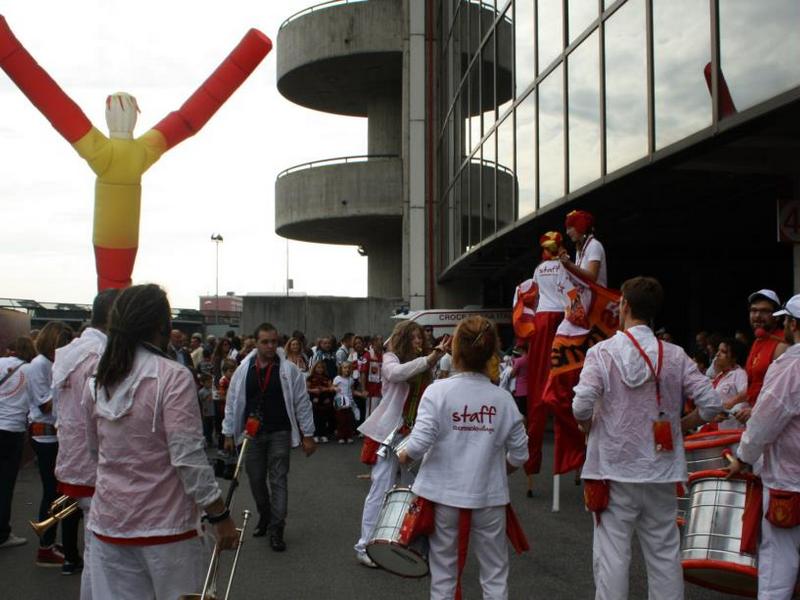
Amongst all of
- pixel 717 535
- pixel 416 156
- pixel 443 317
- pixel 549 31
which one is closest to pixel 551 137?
pixel 549 31

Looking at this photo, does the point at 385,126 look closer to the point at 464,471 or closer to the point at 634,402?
the point at 634,402

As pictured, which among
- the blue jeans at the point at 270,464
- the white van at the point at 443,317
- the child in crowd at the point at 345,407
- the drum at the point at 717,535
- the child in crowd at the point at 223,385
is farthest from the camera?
the white van at the point at 443,317

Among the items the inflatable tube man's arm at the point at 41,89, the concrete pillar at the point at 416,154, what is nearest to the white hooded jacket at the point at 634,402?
the inflatable tube man's arm at the point at 41,89

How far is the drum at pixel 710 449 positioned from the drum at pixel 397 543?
180 centimetres

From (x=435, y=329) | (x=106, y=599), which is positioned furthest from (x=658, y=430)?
(x=435, y=329)

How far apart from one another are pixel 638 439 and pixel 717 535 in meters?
0.70

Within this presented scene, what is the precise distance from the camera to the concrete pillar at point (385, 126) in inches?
1405

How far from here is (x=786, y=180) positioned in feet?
38.4

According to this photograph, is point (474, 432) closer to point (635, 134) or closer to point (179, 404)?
point (179, 404)

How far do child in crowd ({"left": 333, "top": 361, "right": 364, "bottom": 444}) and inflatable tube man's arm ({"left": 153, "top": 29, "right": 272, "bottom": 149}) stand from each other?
18.9 ft

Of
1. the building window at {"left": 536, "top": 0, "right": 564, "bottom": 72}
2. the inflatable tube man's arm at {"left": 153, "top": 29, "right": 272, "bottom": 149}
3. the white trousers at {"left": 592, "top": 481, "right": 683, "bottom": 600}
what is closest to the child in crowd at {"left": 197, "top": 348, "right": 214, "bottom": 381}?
the inflatable tube man's arm at {"left": 153, "top": 29, "right": 272, "bottom": 149}

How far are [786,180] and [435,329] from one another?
15.0 metres

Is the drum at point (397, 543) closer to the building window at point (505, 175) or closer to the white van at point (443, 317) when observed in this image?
the building window at point (505, 175)

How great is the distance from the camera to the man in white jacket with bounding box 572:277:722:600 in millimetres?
5023
